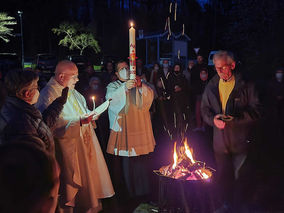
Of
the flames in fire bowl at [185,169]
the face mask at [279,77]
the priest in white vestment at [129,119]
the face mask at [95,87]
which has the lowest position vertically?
the flames in fire bowl at [185,169]

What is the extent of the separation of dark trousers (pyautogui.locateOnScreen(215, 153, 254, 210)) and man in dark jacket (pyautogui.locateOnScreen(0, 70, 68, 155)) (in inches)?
93.0

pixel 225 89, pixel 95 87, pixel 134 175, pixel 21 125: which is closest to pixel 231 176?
pixel 225 89

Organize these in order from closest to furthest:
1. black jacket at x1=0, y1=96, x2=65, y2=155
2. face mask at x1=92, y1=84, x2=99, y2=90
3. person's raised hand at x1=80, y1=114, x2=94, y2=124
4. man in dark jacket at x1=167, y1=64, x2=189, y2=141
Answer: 1. black jacket at x1=0, y1=96, x2=65, y2=155
2. person's raised hand at x1=80, y1=114, x2=94, y2=124
3. face mask at x1=92, y1=84, x2=99, y2=90
4. man in dark jacket at x1=167, y1=64, x2=189, y2=141

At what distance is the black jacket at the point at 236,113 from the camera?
3746mm

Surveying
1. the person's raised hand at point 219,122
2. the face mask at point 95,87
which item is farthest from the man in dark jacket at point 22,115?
the face mask at point 95,87

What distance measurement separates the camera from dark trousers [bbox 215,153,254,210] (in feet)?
13.0

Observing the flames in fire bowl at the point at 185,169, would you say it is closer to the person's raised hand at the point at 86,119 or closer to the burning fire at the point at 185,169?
the burning fire at the point at 185,169

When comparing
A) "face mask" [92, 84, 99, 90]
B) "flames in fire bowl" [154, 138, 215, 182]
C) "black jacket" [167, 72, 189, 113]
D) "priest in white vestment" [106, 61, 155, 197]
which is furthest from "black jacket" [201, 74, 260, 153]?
"black jacket" [167, 72, 189, 113]

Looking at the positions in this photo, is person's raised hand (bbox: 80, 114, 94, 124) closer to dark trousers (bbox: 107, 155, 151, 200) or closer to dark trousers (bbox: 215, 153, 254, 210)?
dark trousers (bbox: 107, 155, 151, 200)

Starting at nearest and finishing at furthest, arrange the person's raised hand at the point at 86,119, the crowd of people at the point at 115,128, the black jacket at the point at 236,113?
the crowd of people at the point at 115,128, the person's raised hand at the point at 86,119, the black jacket at the point at 236,113

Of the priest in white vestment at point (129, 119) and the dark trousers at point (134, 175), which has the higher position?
the priest in white vestment at point (129, 119)

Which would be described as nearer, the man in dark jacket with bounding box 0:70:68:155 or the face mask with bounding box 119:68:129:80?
the man in dark jacket with bounding box 0:70:68:155

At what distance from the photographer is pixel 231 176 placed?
4020 millimetres

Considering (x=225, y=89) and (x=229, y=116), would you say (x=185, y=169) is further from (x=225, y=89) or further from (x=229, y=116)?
(x=225, y=89)
